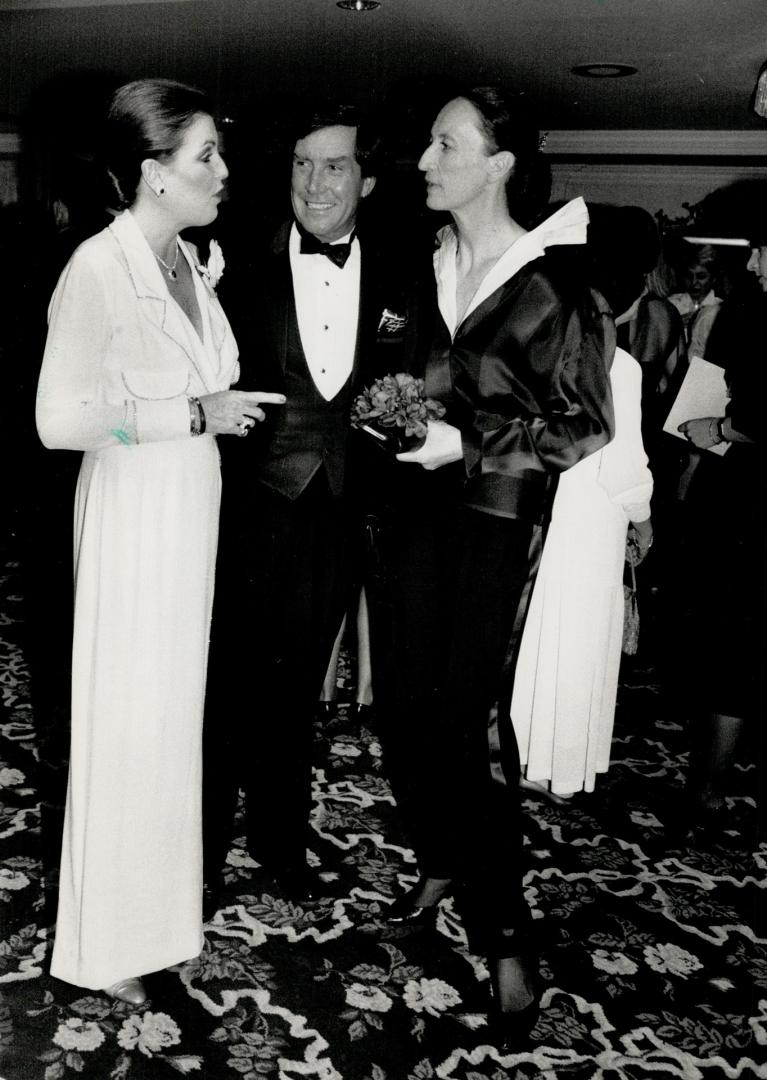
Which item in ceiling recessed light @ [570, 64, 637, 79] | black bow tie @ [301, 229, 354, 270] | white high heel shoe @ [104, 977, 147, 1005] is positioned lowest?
white high heel shoe @ [104, 977, 147, 1005]

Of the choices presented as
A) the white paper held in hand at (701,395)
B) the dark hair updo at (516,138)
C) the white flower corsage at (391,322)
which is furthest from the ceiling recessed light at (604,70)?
the white flower corsage at (391,322)

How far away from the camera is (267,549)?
2.57m

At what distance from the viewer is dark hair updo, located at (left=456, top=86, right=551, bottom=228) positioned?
230cm

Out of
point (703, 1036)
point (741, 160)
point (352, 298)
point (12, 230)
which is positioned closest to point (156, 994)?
point (703, 1036)

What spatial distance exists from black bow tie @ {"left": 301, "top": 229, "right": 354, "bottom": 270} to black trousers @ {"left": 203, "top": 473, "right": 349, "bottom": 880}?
1.71ft

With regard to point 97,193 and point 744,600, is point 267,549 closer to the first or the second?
point 97,193

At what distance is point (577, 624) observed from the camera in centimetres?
328

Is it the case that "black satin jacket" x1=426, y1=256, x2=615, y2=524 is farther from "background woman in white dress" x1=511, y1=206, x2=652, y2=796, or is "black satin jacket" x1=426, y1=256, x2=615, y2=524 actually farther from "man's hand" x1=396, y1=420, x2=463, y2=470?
"background woman in white dress" x1=511, y1=206, x2=652, y2=796

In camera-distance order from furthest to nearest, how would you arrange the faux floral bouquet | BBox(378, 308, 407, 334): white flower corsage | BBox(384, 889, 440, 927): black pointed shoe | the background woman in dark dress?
the background woman in dark dress < BBox(384, 889, 440, 927): black pointed shoe < BBox(378, 308, 407, 334): white flower corsage < the faux floral bouquet

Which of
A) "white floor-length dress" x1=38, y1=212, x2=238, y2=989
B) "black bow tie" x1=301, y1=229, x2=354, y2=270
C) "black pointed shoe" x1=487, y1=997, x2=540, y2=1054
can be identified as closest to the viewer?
"white floor-length dress" x1=38, y1=212, x2=238, y2=989

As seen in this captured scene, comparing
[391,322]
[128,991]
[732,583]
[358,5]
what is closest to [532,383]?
[391,322]

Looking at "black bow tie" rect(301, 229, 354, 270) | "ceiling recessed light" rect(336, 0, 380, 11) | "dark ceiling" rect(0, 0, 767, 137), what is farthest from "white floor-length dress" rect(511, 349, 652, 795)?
"ceiling recessed light" rect(336, 0, 380, 11)

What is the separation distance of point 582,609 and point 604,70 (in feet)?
18.6

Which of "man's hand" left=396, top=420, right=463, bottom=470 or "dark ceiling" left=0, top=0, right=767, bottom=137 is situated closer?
"man's hand" left=396, top=420, right=463, bottom=470
